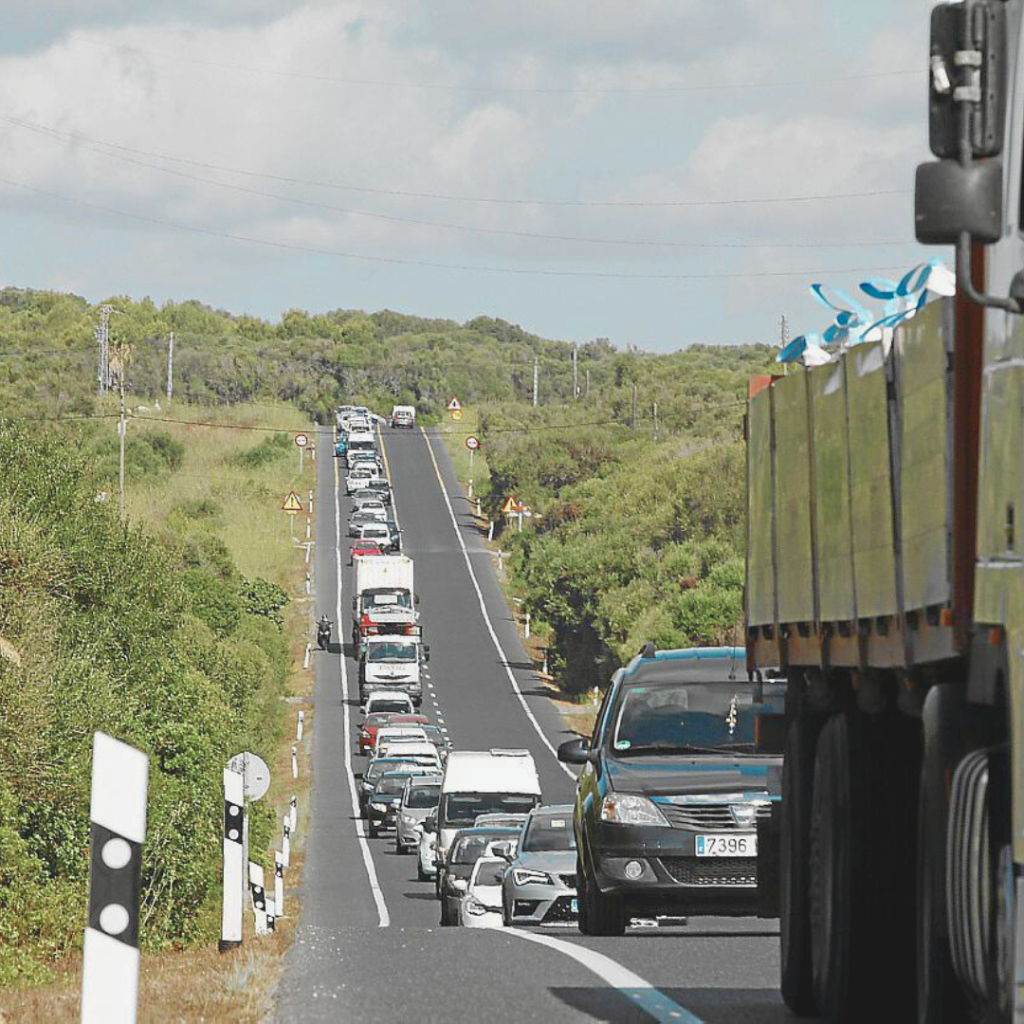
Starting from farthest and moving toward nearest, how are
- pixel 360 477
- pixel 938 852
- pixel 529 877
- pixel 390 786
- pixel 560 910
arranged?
pixel 360 477
pixel 390 786
pixel 529 877
pixel 560 910
pixel 938 852

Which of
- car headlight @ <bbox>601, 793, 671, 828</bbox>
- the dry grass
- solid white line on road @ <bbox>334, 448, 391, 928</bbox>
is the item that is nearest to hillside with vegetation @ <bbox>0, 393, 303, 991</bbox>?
the dry grass

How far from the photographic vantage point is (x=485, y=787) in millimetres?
38281

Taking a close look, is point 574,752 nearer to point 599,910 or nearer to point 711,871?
point 599,910

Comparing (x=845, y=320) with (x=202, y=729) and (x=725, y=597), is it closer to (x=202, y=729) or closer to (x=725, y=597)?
(x=202, y=729)

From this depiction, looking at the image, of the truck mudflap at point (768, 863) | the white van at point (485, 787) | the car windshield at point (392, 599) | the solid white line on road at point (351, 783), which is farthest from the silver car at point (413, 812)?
the truck mudflap at point (768, 863)

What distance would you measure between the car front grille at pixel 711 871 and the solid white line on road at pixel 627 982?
98 cm

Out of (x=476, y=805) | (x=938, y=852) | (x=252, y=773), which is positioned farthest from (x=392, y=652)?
(x=938, y=852)

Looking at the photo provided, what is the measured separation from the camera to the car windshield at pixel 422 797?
149 ft

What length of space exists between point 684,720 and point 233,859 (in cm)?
458

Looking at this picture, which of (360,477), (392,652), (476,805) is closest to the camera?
(476,805)

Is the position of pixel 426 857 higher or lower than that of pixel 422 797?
A: lower

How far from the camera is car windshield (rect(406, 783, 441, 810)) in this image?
149ft

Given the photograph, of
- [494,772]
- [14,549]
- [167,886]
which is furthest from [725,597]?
[167,886]

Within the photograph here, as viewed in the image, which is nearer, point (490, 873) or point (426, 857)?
point (490, 873)
